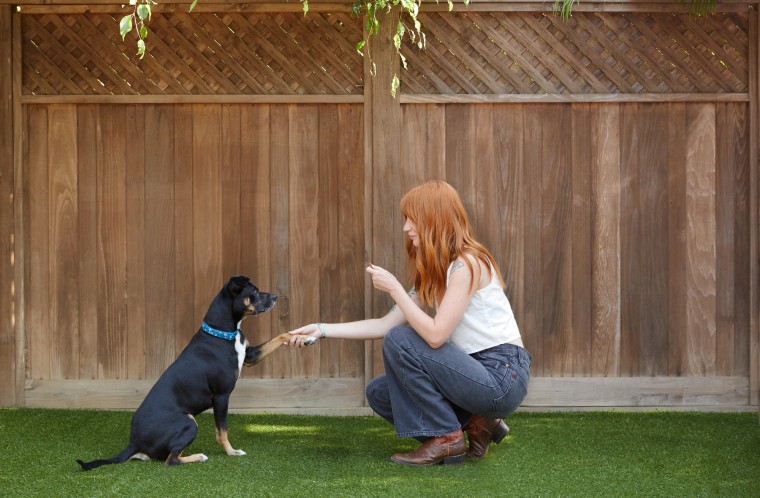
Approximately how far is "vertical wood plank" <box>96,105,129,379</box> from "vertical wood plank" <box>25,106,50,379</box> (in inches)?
11.5

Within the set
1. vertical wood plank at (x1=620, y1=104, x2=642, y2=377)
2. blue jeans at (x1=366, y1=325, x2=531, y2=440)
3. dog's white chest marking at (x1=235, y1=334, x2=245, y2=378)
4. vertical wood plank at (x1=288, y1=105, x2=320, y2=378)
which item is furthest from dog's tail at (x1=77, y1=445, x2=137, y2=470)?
vertical wood plank at (x1=620, y1=104, x2=642, y2=377)

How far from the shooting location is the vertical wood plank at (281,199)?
4934 millimetres

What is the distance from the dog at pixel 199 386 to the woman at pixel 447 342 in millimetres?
311

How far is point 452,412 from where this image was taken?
143 inches

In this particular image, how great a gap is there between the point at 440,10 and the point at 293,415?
2.29 meters

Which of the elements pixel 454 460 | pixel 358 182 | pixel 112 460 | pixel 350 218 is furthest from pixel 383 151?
pixel 112 460

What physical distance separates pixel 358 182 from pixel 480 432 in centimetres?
165

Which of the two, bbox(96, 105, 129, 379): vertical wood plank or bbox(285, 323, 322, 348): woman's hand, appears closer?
bbox(285, 323, 322, 348): woman's hand

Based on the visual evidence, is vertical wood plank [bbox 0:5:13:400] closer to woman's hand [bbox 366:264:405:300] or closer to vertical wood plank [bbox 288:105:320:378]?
vertical wood plank [bbox 288:105:320:378]

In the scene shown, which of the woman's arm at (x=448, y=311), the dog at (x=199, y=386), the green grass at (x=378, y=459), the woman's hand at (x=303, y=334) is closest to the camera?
the green grass at (x=378, y=459)

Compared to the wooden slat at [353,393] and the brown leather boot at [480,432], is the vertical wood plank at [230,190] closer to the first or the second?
the wooden slat at [353,393]

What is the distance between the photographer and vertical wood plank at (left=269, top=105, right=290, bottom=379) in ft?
16.2

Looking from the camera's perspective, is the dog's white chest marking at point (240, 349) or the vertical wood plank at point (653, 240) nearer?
the dog's white chest marking at point (240, 349)

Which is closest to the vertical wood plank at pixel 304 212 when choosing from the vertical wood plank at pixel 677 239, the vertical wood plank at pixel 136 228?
the vertical wood plank at pixel 136 228
